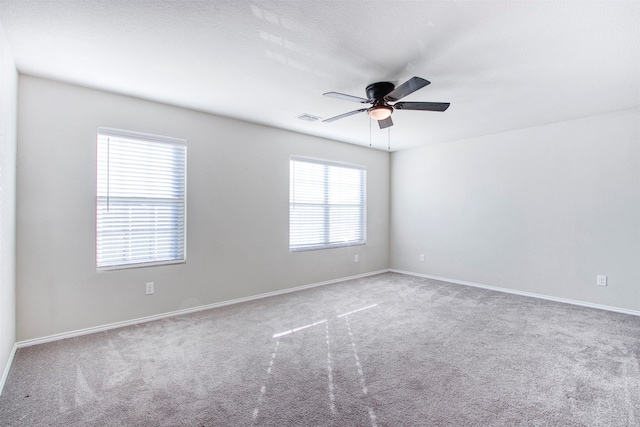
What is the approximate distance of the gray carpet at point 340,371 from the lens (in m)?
1.88

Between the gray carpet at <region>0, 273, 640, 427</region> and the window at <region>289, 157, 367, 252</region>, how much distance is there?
154 centimetres

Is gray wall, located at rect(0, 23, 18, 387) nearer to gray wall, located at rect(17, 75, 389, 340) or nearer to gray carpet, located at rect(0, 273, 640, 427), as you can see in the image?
gray wall, located at rect(17, 75, 389, 340)

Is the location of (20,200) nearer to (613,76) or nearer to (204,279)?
(204,279)

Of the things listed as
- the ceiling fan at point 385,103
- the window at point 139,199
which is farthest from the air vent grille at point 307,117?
the window at point 139,199

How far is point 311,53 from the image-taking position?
97.9 inches

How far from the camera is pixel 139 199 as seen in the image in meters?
3.43

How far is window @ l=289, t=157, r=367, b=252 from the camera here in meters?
4.92

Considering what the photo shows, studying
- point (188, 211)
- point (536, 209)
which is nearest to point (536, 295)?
point (536, 209)

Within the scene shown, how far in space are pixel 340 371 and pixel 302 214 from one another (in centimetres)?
291

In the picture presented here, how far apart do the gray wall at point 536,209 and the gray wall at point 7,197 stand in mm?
5512

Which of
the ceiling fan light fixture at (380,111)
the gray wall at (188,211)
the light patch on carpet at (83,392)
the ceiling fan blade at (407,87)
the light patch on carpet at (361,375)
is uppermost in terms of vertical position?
the ceiling fan blade at (407,87)

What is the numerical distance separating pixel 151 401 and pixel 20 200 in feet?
7.27

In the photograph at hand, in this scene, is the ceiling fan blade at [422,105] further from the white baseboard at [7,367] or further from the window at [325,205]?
the white baseboard at [7,367]

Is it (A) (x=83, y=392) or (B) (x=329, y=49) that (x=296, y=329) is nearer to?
(A) (x=83, y=392)
